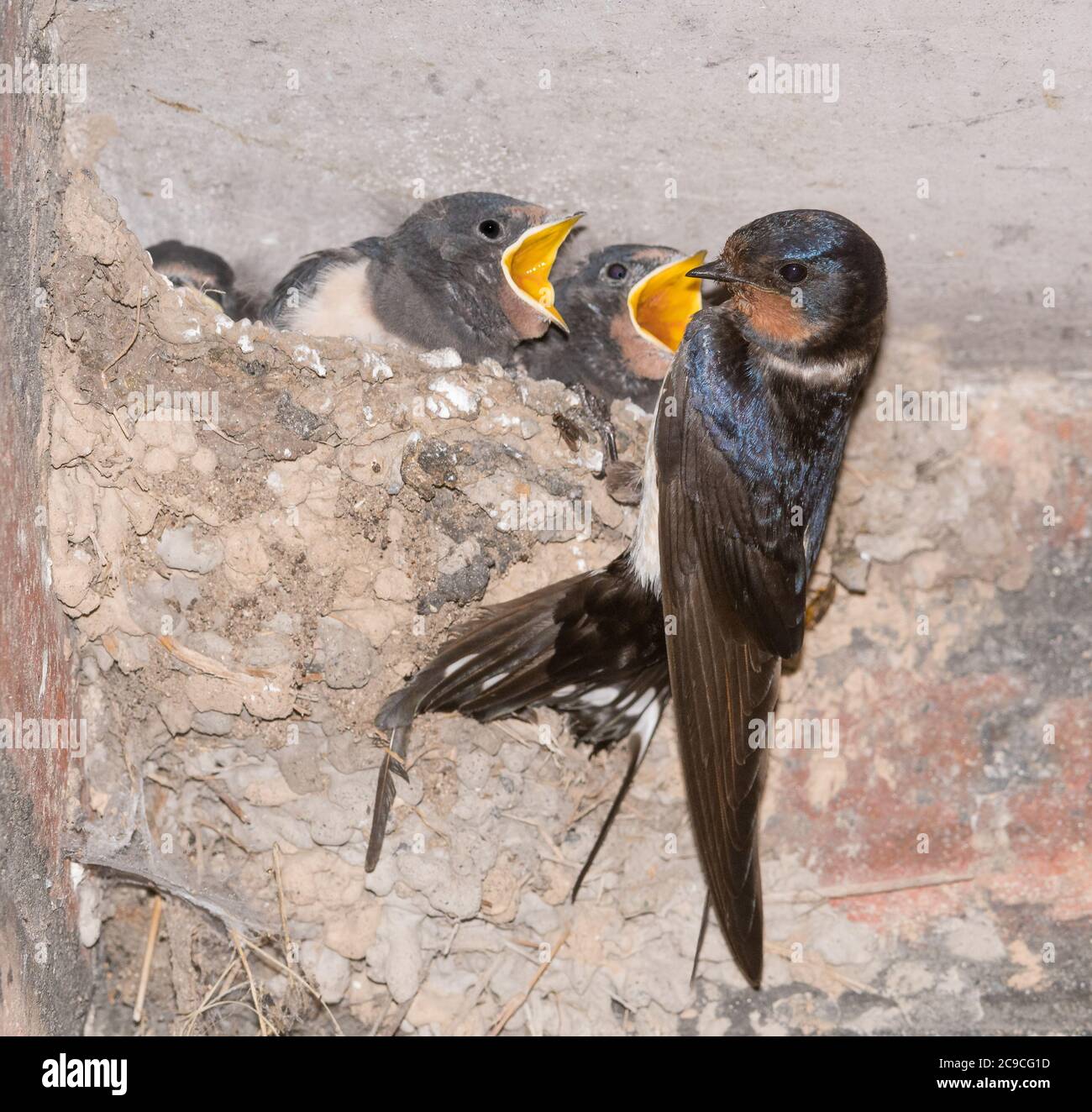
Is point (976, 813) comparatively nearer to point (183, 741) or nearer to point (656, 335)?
point (656, 335)

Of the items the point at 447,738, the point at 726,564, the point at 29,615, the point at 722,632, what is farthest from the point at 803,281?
the point at 29,615

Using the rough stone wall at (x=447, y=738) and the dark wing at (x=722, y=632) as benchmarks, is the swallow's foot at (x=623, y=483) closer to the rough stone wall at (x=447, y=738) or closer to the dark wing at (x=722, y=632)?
the rough stone wall at (x=447, y=738)

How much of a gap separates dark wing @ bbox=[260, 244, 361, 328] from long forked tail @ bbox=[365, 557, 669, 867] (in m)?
0.74

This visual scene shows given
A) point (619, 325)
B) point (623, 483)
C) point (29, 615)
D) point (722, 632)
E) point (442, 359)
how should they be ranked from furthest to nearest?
1. point (619, 325)
2. point (623, 483)
3. point (442, 359)
4. point (722, 632)
5. point (29, 615)

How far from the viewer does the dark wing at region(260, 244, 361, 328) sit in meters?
3.08

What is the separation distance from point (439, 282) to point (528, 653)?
2.65 feet

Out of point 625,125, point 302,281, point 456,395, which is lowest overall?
point 456,395

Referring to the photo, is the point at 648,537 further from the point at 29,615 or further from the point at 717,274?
the point at 29,615

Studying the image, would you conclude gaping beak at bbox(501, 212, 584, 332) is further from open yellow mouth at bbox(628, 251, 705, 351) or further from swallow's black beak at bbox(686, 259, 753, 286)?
swallow's black beak at bbox(686, 259, 753, 286)

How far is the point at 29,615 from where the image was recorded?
8.32ft

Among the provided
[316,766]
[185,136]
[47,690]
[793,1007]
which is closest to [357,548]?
[316,766]

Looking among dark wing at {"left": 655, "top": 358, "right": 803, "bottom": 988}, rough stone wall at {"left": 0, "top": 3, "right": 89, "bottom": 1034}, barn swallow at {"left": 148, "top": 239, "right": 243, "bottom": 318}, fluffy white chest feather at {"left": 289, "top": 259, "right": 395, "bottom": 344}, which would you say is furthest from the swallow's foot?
rough stone wall at {"left": 0, "top": 3, "right": 89, "bottom": 1034}

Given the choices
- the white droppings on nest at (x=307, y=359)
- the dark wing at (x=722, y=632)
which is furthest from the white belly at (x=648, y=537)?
the white droppings on nest at (x=307, y=359)

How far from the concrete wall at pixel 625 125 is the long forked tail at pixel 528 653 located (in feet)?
2.71
